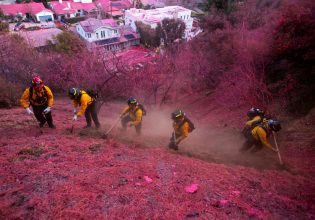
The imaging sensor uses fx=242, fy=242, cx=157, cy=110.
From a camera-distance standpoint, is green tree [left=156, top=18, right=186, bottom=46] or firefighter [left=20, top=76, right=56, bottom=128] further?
green tree [left=156, top=18, right=186, bottom=46]

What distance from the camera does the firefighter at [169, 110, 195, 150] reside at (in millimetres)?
7547

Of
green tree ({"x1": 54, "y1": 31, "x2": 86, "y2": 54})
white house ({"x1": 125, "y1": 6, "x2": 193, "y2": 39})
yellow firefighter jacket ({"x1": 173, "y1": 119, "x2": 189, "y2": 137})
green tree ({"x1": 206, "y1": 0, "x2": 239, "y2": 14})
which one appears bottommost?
yellow firefighter jacket ({"x1": 173, "y1": 119, "x2": 189, "y2": 137})

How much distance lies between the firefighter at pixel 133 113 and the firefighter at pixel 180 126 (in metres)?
1.43

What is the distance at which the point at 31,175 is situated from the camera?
17.8ft

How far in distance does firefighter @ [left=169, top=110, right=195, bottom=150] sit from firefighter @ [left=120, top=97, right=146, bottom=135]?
4.69ft

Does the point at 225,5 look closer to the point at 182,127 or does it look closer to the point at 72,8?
the point at 182,127

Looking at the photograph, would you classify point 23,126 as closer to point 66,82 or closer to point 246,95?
point 66,82

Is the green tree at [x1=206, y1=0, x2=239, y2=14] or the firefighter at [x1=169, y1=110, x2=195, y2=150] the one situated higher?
the green tree at [x1=206, y1=0, x2=239, y2=14]

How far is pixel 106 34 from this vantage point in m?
34.6

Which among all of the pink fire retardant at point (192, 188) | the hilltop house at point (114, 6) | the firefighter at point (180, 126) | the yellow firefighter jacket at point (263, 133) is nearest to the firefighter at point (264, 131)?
the yellow firefighter jacket at point (263, 133)

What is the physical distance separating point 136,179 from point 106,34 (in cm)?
3213

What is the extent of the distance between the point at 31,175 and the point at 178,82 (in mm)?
14524

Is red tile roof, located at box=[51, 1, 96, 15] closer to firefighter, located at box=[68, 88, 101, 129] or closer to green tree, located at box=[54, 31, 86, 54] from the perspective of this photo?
green tree, located at box=[54, 31, 86, 54]

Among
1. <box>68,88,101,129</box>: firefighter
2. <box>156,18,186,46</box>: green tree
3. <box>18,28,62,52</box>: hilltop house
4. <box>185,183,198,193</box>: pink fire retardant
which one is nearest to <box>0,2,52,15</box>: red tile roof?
<box>18,28,62,52</box>: hilltop house
